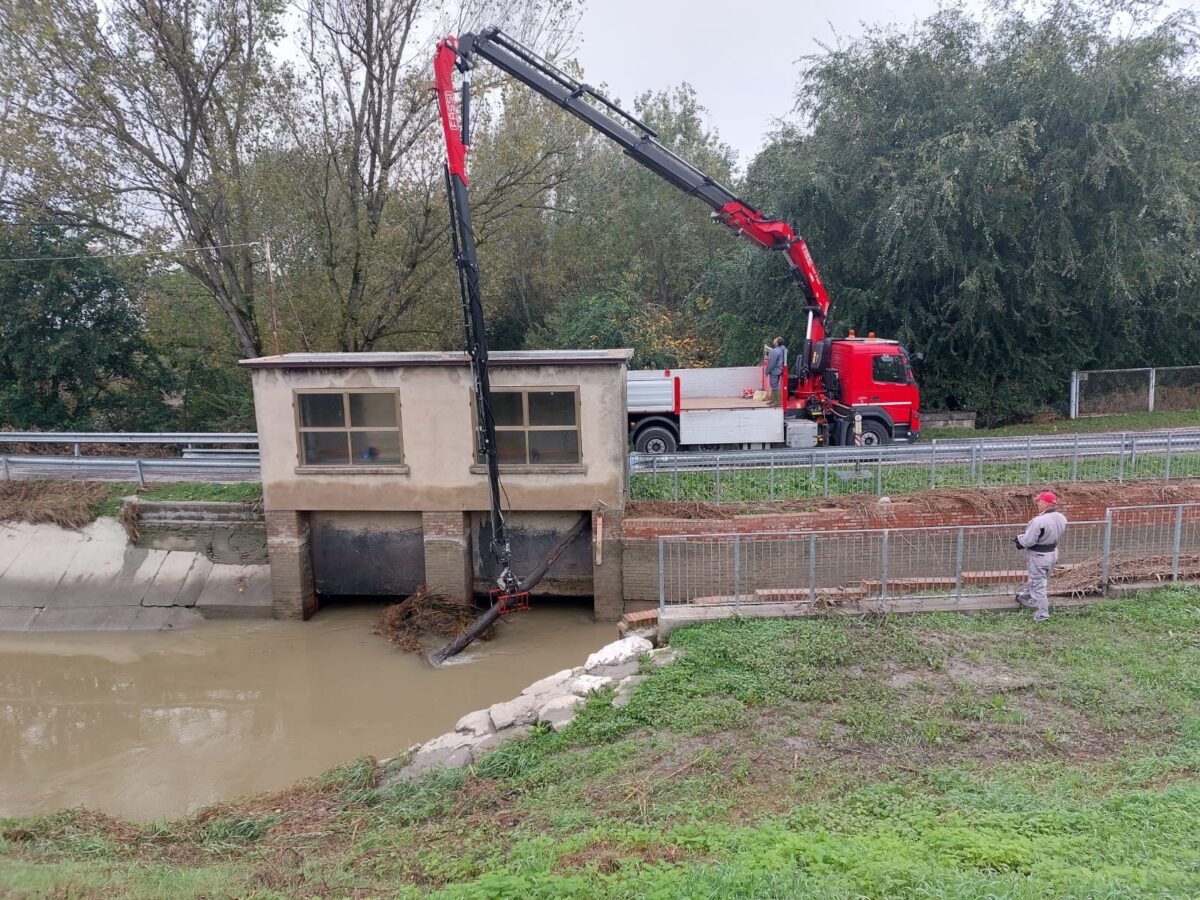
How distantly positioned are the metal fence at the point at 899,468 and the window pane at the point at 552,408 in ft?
7.35

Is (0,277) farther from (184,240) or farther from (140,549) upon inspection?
(140,549)

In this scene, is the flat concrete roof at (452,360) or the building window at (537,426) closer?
the flat concrete roof at (452,360)

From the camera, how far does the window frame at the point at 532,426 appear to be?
1480 centimetres

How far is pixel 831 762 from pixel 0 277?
2513 centimetres

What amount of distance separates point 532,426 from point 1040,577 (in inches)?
333

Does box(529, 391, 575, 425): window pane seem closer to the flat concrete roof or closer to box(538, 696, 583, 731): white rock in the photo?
the flat concrete roof

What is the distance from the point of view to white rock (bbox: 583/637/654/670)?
10188 millimetres

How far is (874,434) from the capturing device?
1919 centimetres

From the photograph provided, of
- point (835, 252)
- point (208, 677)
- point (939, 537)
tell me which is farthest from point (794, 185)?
point (208, 677)

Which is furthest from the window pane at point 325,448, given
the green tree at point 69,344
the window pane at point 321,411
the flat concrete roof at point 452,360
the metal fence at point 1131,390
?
the metal fence at point 1131,390

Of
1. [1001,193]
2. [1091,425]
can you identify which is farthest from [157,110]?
[1091,425]

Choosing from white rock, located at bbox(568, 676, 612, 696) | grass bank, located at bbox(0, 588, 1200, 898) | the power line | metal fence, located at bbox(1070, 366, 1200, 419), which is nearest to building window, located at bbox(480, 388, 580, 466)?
grass bank, located at bbox(0, 588, 1200, 898)

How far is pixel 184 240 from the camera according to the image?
19719 mm

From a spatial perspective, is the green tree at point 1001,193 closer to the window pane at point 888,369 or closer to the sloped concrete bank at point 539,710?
the window pane at point 888,369
